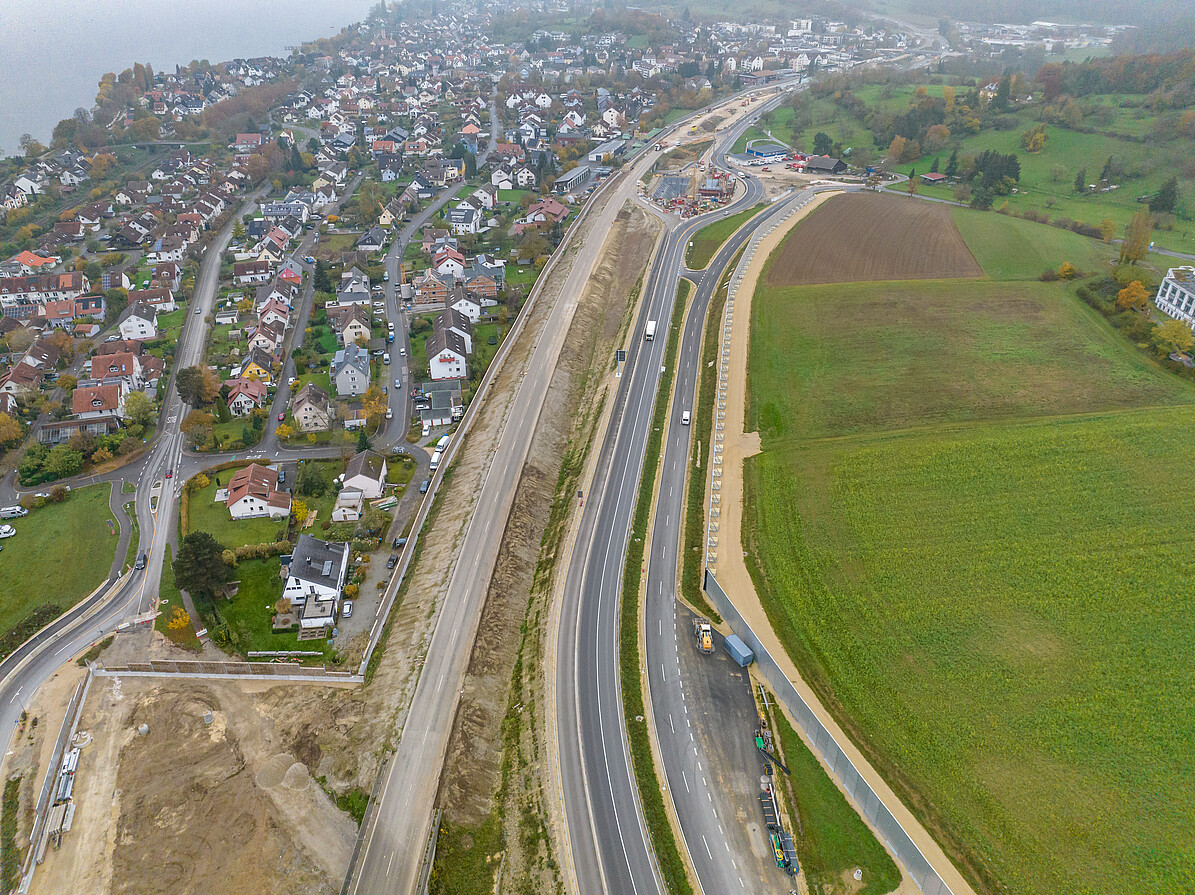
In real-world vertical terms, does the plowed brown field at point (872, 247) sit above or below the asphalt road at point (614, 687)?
above

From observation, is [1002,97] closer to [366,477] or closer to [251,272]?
[251,272]

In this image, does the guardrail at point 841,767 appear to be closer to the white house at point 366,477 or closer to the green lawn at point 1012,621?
the green lawn at point 1012,621

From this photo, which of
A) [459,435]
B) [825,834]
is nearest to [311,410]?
[459,435]

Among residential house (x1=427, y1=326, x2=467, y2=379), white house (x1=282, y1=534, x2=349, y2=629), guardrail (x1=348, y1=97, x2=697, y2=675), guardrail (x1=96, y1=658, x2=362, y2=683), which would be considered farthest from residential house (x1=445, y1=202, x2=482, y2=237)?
guardrail (x1=96, y1=658, x2=362, y2=683)

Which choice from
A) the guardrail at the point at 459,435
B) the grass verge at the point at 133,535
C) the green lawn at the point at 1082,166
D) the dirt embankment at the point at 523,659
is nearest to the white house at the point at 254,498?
the grass verge at the point at 133,535

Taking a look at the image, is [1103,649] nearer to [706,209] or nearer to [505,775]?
[505,775]

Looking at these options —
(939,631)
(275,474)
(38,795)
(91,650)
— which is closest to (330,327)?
(275,474)
